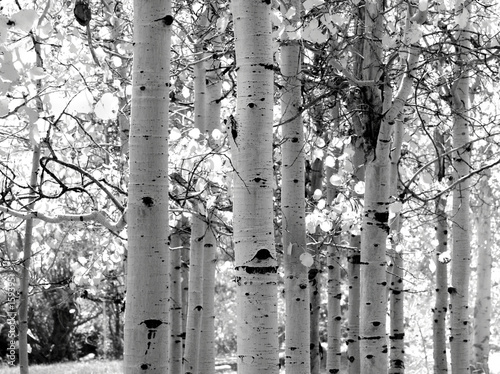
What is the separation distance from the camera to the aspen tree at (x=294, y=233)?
16.4 feet

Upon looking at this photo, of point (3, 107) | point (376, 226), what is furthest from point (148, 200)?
point (376, 226)

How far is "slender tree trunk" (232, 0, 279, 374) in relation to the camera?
330cm

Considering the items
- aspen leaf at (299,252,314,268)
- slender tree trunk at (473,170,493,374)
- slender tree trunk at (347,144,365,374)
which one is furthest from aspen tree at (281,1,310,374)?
slender tree trunk at (473,170,493,374)

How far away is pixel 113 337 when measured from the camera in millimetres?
19984

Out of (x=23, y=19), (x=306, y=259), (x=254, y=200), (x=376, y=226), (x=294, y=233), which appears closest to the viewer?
(x=23, y=19)

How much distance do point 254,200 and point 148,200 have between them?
20.8 inches

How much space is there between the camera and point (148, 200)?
10.6 feet

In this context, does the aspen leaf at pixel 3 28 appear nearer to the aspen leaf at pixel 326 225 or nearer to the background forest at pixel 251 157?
the background forest at pixel 251 157

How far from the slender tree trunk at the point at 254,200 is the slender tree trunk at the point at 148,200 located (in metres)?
0.37

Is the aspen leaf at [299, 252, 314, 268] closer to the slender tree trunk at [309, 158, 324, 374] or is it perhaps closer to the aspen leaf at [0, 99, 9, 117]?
the aspen leaf at [0, 99, 9, 117]

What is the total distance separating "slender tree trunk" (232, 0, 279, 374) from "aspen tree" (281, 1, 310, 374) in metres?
1.50

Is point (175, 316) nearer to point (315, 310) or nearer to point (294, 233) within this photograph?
point (315, 310)

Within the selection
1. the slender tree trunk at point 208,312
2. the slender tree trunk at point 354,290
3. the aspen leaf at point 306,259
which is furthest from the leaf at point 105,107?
the slender tree trunk at point 354,290

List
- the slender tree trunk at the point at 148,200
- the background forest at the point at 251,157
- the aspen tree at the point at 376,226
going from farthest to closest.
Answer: the aspen tree at the point at 376,226 < the background forest at the point at 251,157 < the slender tree trunk at the point at 148,200
